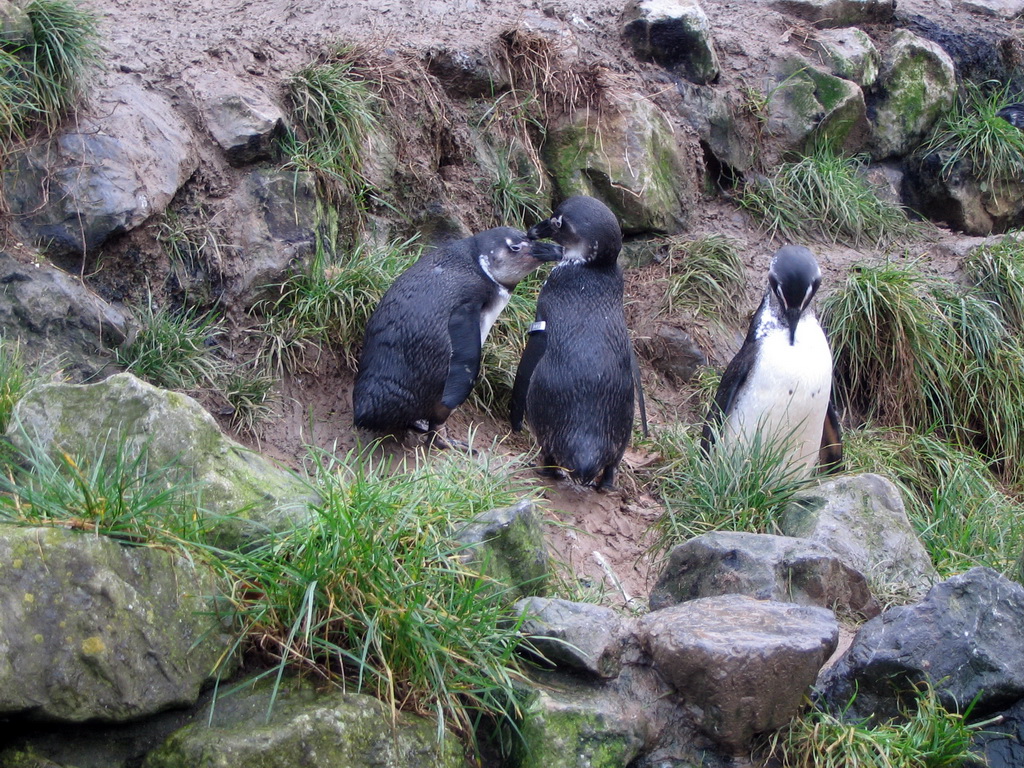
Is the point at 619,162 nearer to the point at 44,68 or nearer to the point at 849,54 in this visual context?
the point at 849,54

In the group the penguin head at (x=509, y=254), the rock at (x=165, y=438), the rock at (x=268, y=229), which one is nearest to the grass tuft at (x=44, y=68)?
the rock at (x=268, y=229)

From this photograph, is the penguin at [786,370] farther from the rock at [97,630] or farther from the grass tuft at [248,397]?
the rock at [97,630]

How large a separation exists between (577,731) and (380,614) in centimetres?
57

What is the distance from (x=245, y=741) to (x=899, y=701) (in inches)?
65.1

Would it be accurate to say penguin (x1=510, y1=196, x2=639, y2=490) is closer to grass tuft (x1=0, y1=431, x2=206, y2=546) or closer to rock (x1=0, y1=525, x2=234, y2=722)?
grass tuft (x1=0, y1=431, x2=206, y2=546)

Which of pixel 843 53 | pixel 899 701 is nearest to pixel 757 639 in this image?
pixel 899 701

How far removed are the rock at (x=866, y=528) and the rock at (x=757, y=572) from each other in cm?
28

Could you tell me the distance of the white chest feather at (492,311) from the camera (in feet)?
16.2

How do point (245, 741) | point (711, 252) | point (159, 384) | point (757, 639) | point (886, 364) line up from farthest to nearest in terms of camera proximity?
point (711, 252) < point (886, 364) < point (159, 384) < point (757, 639) < point (245, 741)

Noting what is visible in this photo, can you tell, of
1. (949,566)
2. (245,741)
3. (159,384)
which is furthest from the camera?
(159,384)

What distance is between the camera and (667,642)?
9.11 ft

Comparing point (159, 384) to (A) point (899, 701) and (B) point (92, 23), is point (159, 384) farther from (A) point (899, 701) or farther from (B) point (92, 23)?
(A) point (899, 701)

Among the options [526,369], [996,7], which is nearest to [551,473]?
[526,369]

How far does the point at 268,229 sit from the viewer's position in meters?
5.07
